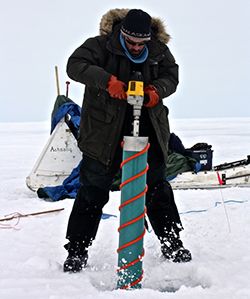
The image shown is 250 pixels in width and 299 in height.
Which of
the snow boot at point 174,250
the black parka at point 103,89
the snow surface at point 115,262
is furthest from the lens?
the snow boot at point 174,250

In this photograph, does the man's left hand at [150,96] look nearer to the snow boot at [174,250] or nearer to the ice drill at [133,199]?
the ice drill at [133,199]

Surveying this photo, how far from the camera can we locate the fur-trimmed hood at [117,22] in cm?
181

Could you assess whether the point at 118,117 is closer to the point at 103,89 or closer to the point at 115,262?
the point at 103,89

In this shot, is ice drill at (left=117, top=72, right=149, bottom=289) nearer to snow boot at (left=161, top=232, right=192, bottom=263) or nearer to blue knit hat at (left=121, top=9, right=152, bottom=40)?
blue knit hat at (left=121, top=9, right=152, bottom=40)

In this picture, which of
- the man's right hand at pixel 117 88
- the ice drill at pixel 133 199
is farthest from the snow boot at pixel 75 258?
the man's right hand at pixel 117 88

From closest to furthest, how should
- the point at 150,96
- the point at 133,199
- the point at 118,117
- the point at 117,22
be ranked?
the point at 133,199 < the point at 150,96 < the point at 118,117 < the point at 117,22

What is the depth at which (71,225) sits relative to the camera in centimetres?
182

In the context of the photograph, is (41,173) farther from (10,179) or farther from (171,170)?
(171,170)

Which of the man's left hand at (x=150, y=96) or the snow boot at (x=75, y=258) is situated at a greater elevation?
the man's left hand at (x=150, y=96)

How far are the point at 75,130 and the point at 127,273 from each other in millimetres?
3168

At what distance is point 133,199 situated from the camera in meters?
1.46

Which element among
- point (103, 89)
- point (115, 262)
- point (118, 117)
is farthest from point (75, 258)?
point (103, 89)

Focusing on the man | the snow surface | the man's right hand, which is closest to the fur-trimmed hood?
the man

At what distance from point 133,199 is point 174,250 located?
2.12 ft
